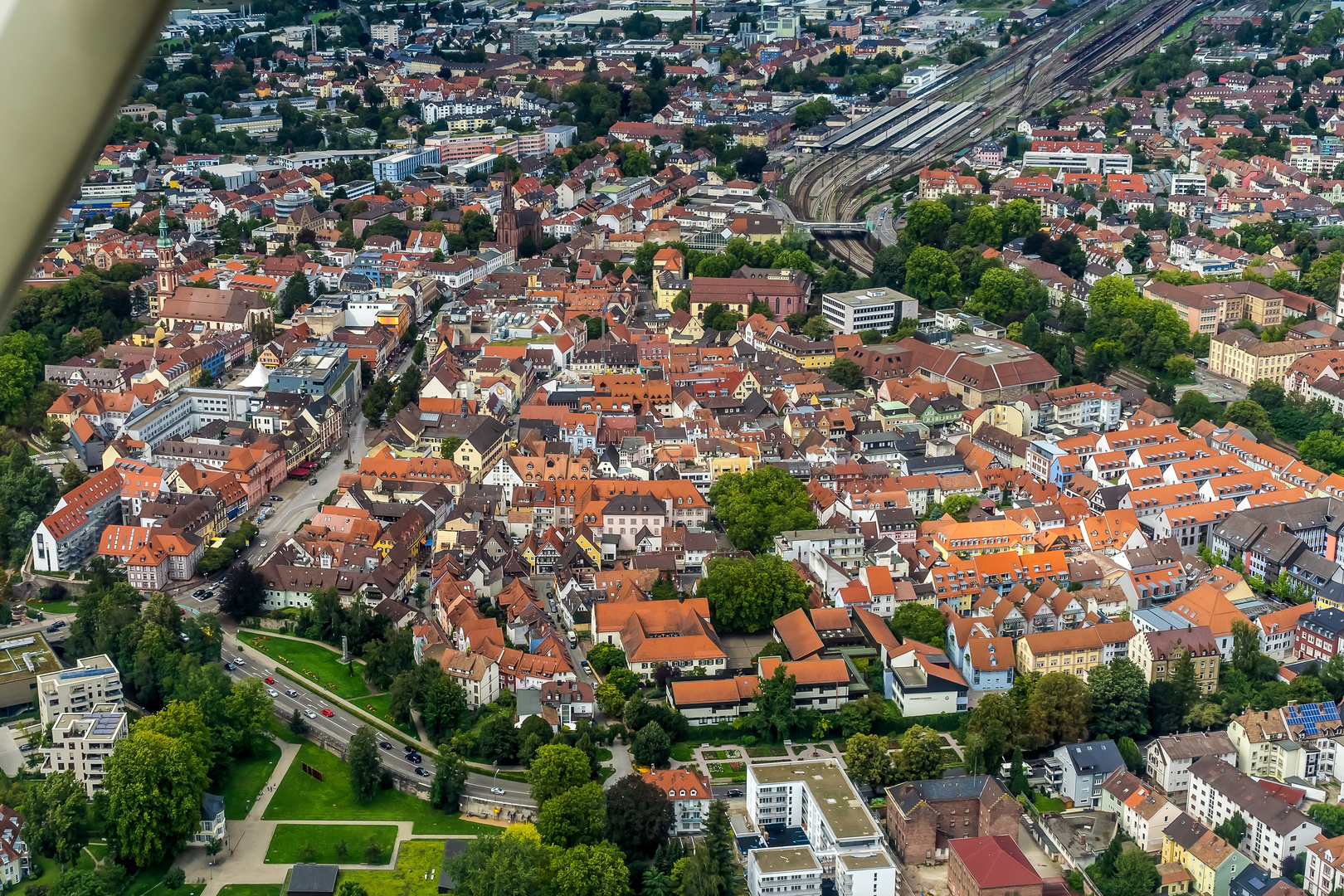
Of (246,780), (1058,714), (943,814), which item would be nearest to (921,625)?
(1058,714)

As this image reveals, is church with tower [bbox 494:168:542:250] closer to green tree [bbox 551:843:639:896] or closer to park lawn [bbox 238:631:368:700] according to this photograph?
park lawn [bbox 238:631:368:700]

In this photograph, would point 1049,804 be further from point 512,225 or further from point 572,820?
point 512,225

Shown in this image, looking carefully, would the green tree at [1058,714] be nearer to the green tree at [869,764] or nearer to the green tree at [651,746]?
the green tree at [869,764]

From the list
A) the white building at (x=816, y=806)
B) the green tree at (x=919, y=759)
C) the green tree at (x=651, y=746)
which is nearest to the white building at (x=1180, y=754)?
the green tree at (x=919, y=759)

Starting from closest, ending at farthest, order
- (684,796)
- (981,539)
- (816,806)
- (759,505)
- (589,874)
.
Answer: (589,874), (816,806), (684,796), (981,539), (759,505)

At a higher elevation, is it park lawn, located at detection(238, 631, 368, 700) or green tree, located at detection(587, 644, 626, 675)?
green tree, located at detection(587, 644, 626, 675)

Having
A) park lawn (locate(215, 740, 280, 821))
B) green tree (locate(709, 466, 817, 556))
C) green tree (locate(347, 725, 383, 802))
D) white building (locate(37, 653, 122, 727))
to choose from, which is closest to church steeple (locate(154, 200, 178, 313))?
green tree (locate(709, 466, 817, 556))

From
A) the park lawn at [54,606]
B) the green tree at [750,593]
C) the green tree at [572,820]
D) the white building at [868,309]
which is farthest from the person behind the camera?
the white building at [868,309]
